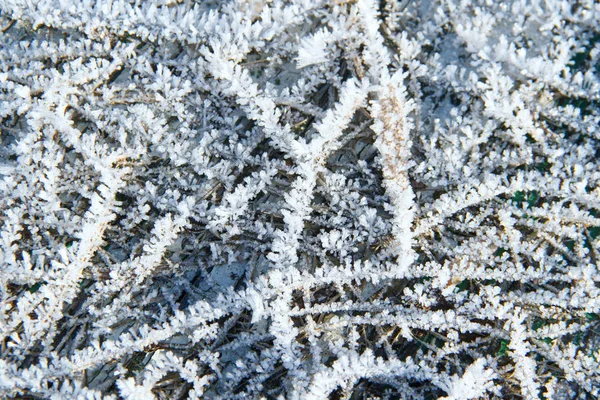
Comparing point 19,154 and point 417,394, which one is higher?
point 19,154

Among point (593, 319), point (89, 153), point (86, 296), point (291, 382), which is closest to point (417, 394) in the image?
point (291, 382)

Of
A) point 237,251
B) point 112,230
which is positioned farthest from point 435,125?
point 112,230

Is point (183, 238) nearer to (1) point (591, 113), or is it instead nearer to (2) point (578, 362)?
(2) point (578, 362)

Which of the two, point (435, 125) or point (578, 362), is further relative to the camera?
point (435, 125)

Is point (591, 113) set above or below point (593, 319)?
above

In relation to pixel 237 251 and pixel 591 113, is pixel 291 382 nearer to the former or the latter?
pixel 237 251

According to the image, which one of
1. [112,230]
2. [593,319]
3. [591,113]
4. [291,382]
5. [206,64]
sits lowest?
[291,382]
